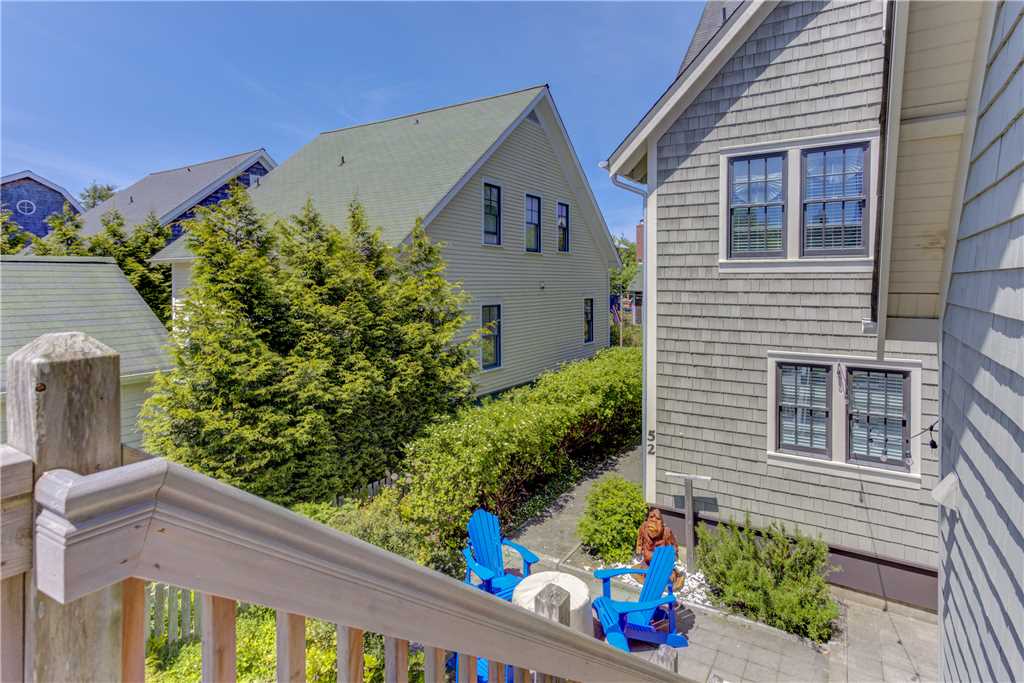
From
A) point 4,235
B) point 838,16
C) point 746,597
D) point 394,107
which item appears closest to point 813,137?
point 838,16

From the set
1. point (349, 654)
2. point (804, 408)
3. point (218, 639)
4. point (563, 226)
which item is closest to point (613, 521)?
point (804, 408)

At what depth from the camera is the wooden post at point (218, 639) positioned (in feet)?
2.70

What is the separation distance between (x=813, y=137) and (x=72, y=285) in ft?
41.0

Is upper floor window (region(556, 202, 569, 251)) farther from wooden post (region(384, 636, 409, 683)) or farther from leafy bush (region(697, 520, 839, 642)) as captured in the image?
wooden post (region(384, 636, 409, 683))

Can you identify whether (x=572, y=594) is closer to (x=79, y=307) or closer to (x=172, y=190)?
(x=79, y=307)

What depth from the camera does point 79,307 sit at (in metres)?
9.77

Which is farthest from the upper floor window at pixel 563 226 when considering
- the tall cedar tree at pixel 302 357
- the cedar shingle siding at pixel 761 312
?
the cedar shingle siding at pixel 761 312

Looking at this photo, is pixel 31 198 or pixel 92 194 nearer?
pixel 31 198

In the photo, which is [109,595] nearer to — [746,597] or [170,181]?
[746,597]

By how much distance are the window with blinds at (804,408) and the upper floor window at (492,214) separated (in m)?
8.59

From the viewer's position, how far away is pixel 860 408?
20.7ft

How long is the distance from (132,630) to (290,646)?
0.29 m

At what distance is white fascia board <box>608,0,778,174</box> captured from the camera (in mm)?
6566

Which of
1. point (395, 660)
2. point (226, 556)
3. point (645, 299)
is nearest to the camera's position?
point (226, 556)
